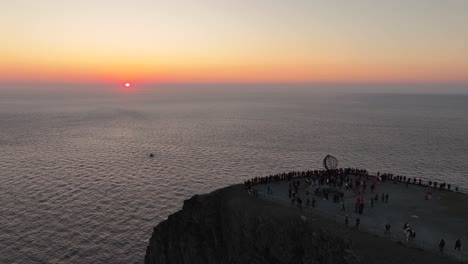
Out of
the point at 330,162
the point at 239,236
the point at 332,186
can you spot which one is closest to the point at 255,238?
the point at 239,236

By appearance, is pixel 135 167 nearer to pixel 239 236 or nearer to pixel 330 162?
pixel 330 162

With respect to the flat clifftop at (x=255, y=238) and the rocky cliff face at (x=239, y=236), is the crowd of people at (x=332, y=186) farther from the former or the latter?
the rocky cliff face at (x=239, y=236)

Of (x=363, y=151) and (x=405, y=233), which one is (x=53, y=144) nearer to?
(x=363, y=151)

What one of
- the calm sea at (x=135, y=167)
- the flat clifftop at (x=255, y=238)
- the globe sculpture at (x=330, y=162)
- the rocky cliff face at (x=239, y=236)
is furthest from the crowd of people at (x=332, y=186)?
the calm sea at (x=135, y=167)

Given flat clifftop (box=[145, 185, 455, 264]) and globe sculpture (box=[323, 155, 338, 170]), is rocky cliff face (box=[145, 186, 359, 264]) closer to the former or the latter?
flat clifftop (box=[145, 185, 455, 264])

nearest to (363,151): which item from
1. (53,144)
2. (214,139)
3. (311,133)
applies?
(311,133)

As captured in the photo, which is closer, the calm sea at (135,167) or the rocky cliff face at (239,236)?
the rocky cliff face at (239,236)

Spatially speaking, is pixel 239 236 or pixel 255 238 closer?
pixel 255 238
